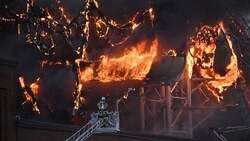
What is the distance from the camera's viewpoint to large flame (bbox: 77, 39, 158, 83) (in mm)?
25891

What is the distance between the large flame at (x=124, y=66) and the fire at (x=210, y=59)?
2409mm

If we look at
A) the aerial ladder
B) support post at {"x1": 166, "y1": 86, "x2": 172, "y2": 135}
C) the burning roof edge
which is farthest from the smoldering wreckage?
the aerial ladder

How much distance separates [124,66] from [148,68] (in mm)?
2610

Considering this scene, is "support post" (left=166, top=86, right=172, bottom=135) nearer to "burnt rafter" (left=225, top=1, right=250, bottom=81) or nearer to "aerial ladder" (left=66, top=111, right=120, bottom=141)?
"burnt rafter" (left=225, top=1, right=250, bottom=81)

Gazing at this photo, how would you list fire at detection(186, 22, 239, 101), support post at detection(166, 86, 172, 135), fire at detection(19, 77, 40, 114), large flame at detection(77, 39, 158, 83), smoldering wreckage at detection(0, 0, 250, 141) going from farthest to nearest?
fire at detection(19, 77, 40, 114), large flame at detection(77, 39, 158, 83), fire at detection(186, 22, 239, 101), smoldering wreckage at detection(0, 0, 250, 141), support post at detection(166, 86, 172, 135)

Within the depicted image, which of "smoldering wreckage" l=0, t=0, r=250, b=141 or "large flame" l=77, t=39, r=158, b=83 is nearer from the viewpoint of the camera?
"smoldering wreckage" l=0, t=0, r=250, b=141

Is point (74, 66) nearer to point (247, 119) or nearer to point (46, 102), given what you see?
point (46, 102)

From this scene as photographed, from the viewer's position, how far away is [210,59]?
2581cm

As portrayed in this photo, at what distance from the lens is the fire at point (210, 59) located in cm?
2569

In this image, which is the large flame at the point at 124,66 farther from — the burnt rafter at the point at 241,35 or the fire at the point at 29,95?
the burnt rafter at the point at 241,35

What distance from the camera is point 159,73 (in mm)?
23906

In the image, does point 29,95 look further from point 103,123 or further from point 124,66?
point 103,123

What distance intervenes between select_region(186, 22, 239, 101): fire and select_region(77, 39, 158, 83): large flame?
7.90ft

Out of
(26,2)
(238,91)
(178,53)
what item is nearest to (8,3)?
(26,2)
